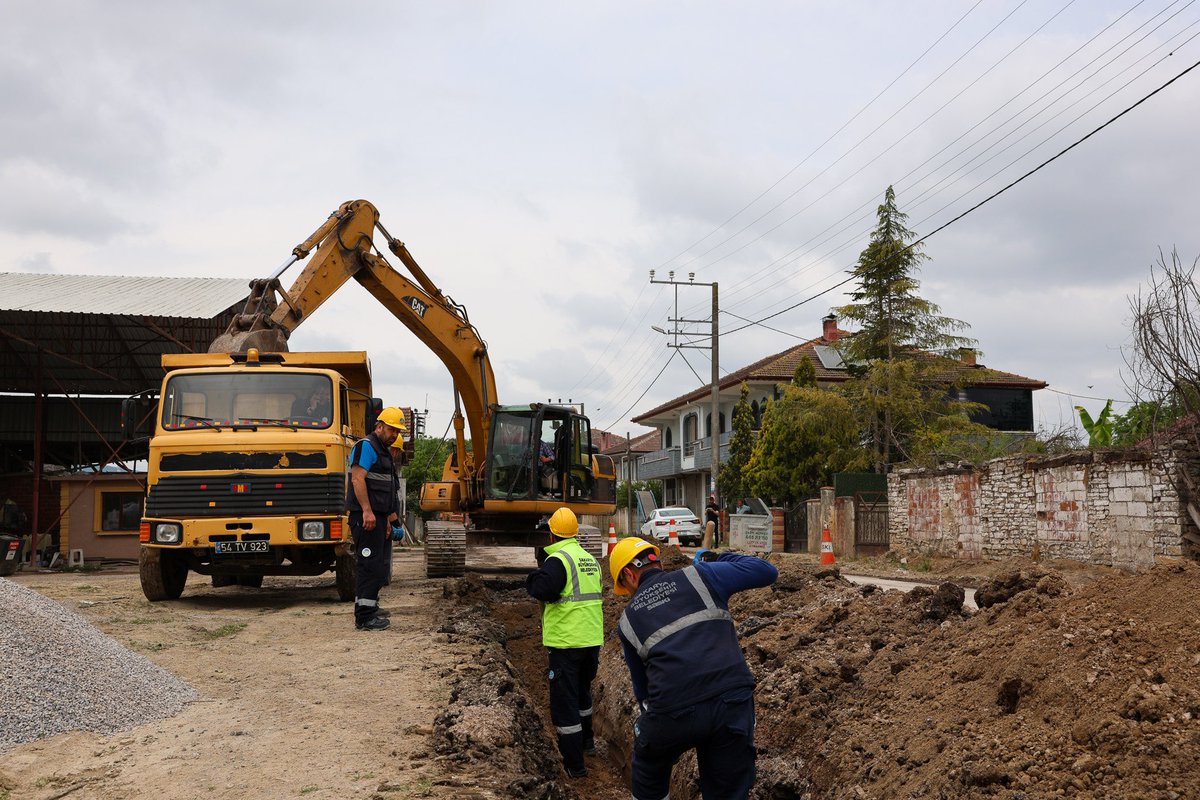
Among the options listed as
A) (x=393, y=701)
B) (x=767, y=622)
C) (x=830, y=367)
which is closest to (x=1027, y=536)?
(x=767, y=622)

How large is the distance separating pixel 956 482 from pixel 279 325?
14.1 metres

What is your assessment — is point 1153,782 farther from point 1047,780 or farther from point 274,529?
point 274,529

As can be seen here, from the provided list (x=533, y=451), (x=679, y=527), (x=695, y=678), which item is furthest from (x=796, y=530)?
(x=695, y=678)

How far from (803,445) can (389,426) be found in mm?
26499

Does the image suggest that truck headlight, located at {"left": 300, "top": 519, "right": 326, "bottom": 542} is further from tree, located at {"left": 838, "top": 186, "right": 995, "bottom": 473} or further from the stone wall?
tree, located at {"left": 838, "top": 186, "right": 995, "bottom": 473}

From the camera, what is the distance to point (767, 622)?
973 centimetres

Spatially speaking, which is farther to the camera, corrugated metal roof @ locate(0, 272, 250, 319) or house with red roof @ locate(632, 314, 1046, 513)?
house with red roof @ locate(632, 314, 1046, 513)

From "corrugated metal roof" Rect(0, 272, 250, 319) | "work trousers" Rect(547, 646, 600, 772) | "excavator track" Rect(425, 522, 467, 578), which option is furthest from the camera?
"corrugated metal roof" Rect(0, 272, 250, 319)

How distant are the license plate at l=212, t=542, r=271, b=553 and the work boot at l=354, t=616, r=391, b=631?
1850 mm

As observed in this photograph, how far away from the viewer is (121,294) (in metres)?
24.0

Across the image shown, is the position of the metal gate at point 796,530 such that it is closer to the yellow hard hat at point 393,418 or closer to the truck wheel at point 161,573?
the truck wheel at point 161,573

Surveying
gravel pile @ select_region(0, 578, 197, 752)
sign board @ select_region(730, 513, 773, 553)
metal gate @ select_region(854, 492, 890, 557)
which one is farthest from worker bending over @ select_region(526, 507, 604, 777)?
sign board @ select_region(730, 513, 773, 553)

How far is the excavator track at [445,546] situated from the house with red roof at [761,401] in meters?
23.3

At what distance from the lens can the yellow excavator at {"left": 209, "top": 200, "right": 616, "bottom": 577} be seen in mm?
14867
